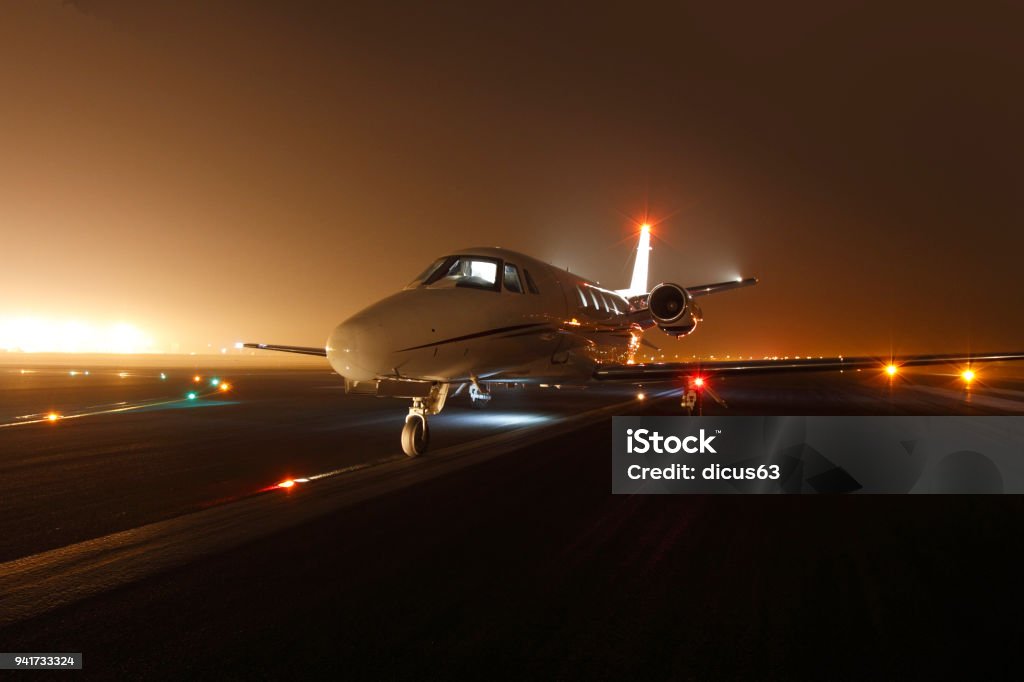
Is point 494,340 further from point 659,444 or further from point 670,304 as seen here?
point 670,304

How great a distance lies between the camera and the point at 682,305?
674 inches

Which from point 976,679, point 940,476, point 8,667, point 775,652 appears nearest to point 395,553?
point 8,667

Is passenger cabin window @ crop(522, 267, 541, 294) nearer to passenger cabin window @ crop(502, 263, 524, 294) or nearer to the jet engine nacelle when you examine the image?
passenger cabin window @ crop(502, 263, 524, 294)

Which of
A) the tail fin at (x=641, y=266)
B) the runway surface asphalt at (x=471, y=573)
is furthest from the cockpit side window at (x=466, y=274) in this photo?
the tail fin at (x=641, y=266)

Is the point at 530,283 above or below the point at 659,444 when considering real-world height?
above

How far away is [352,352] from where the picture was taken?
8.88 meters

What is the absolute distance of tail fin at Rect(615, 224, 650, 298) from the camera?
3288cm

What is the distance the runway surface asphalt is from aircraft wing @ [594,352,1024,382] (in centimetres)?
550

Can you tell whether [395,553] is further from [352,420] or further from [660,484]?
[352,420]

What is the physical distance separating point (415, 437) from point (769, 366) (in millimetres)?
8512

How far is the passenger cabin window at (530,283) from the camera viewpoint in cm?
1288

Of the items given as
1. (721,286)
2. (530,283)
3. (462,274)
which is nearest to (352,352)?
(462,274)

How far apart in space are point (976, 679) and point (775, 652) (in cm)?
90

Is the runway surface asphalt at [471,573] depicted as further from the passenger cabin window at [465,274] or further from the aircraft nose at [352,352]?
the passenger cabin window at [465,274]
